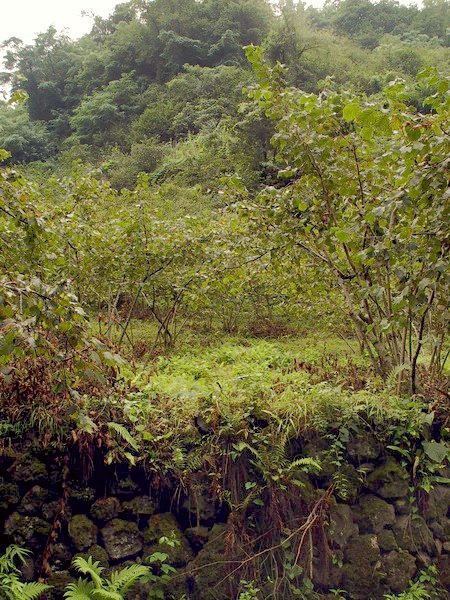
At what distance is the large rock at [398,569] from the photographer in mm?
4387

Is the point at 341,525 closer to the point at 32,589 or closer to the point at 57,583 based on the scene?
the point at 57,583

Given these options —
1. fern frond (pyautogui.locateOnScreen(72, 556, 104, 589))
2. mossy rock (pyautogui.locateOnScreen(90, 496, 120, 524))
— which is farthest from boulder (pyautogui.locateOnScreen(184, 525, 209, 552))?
fern frond (pyautogui.locateOnScreen(72, 556, 104, 589))

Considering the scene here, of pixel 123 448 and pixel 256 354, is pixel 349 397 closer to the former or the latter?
pixel 123 448

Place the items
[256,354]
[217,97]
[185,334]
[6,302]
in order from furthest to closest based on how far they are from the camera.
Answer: [217,97] < [185,334] < [256,354] < [6,302]

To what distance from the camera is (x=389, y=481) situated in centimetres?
470

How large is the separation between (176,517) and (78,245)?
12.8ft

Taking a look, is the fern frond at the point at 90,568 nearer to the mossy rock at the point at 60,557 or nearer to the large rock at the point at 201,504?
the mossy rock at the point at 60,557

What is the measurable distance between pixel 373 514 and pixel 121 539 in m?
2.32

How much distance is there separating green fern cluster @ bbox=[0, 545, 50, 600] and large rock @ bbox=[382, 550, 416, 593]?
293 centimetres

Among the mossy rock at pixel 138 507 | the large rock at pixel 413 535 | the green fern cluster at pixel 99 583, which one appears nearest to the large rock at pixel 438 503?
the large rock at pixel 413 535

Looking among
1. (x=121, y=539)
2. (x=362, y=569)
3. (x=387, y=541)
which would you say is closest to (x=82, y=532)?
(x=121, y=539)

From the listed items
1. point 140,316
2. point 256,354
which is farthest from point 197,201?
point 256,354

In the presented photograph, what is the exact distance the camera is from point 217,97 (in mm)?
24969

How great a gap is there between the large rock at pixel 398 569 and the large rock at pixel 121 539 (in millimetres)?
2255
